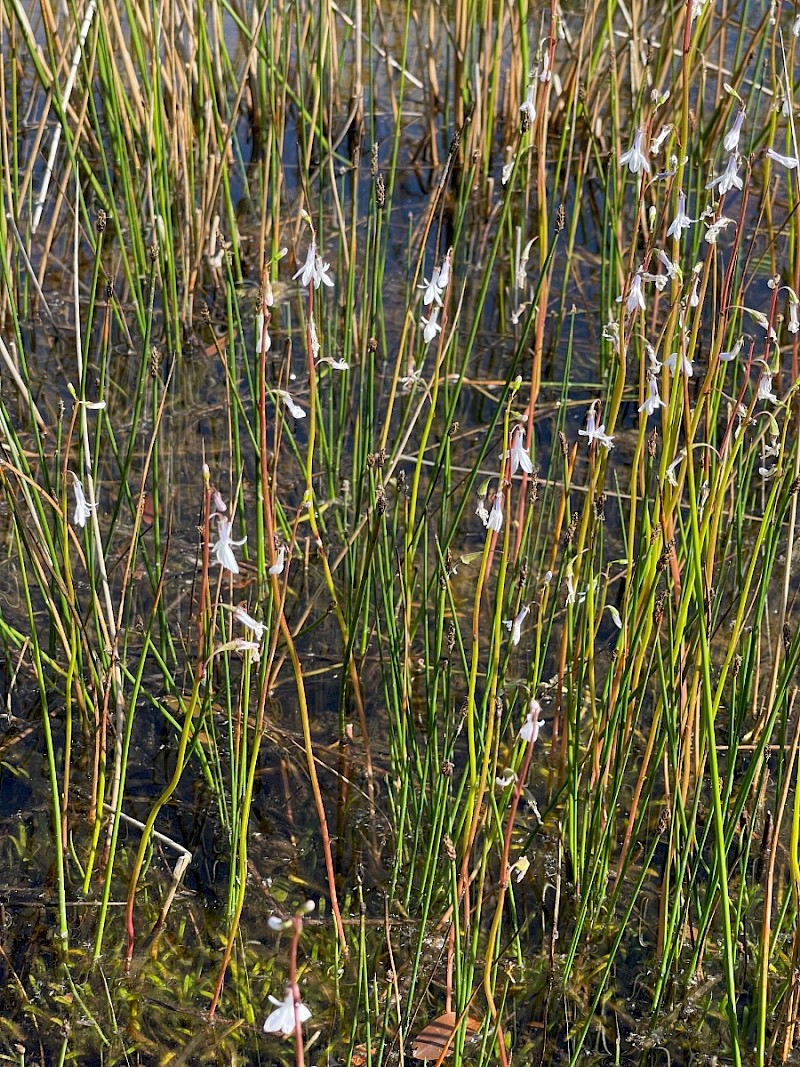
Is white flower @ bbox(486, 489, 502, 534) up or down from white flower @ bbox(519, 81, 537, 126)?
down

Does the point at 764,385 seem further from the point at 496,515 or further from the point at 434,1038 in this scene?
the point at 434,1038

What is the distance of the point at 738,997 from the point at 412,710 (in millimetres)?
733

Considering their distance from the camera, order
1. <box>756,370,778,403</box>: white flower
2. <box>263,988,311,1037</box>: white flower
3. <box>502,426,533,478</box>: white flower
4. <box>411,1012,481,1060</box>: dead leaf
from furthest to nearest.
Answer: <box>411,1012,481,1060</box>: dead leaf < <box>756,370,778,403</box>: white flower < <box>502,426,533,478</box>: white flower < <box>263,988,311,1037</box>: white flower

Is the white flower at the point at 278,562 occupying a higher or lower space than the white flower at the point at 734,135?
lower

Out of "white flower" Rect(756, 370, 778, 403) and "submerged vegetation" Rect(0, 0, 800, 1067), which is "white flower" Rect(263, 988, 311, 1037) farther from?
"white flower" Rect(756, 370, 778, 403)

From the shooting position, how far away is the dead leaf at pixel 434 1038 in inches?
61.6

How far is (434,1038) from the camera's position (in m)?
1.59

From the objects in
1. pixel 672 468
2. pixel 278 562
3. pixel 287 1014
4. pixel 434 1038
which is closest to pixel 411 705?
pixel 434 1038

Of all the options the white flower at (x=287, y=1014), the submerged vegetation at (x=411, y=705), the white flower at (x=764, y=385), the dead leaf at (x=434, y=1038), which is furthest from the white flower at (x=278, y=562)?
the dead leaf at (x=434, y=1038)

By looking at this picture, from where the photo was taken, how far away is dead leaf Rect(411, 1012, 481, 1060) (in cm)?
157

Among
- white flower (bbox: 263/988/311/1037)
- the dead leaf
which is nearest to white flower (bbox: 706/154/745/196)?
white flower (bbox: 263/988/311/1037)

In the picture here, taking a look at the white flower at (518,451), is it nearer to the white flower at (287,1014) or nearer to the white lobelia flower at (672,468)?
the white lobelia flower at (672,468)

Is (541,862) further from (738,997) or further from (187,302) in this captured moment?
(187,302)

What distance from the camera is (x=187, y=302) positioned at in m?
3.00
